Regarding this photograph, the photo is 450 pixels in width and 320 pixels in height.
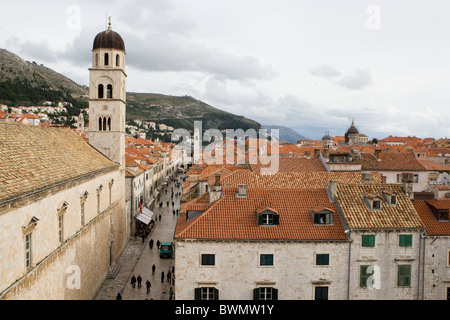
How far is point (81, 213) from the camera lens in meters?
24.3

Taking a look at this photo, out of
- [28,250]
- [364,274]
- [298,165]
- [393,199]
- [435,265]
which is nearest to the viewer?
[28,250]

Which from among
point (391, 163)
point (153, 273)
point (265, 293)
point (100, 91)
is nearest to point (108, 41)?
point (100, 91)

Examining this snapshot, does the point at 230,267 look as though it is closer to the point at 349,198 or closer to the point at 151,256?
the point at 349,198

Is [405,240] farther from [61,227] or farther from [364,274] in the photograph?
[61,227]

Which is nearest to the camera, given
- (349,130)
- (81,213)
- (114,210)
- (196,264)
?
(196,264)

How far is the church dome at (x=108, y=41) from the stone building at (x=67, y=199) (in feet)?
0.31

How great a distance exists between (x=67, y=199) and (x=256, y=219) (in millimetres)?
11284

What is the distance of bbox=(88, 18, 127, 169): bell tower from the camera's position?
115 feet

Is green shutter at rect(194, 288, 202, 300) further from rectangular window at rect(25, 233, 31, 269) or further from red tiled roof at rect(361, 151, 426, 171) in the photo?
red tiled roof at rect(361, 151, 426, 171)

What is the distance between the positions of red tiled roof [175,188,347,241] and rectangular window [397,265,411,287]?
384 centimetres

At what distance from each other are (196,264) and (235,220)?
3.34 m

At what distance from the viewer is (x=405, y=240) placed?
66.4 ft
